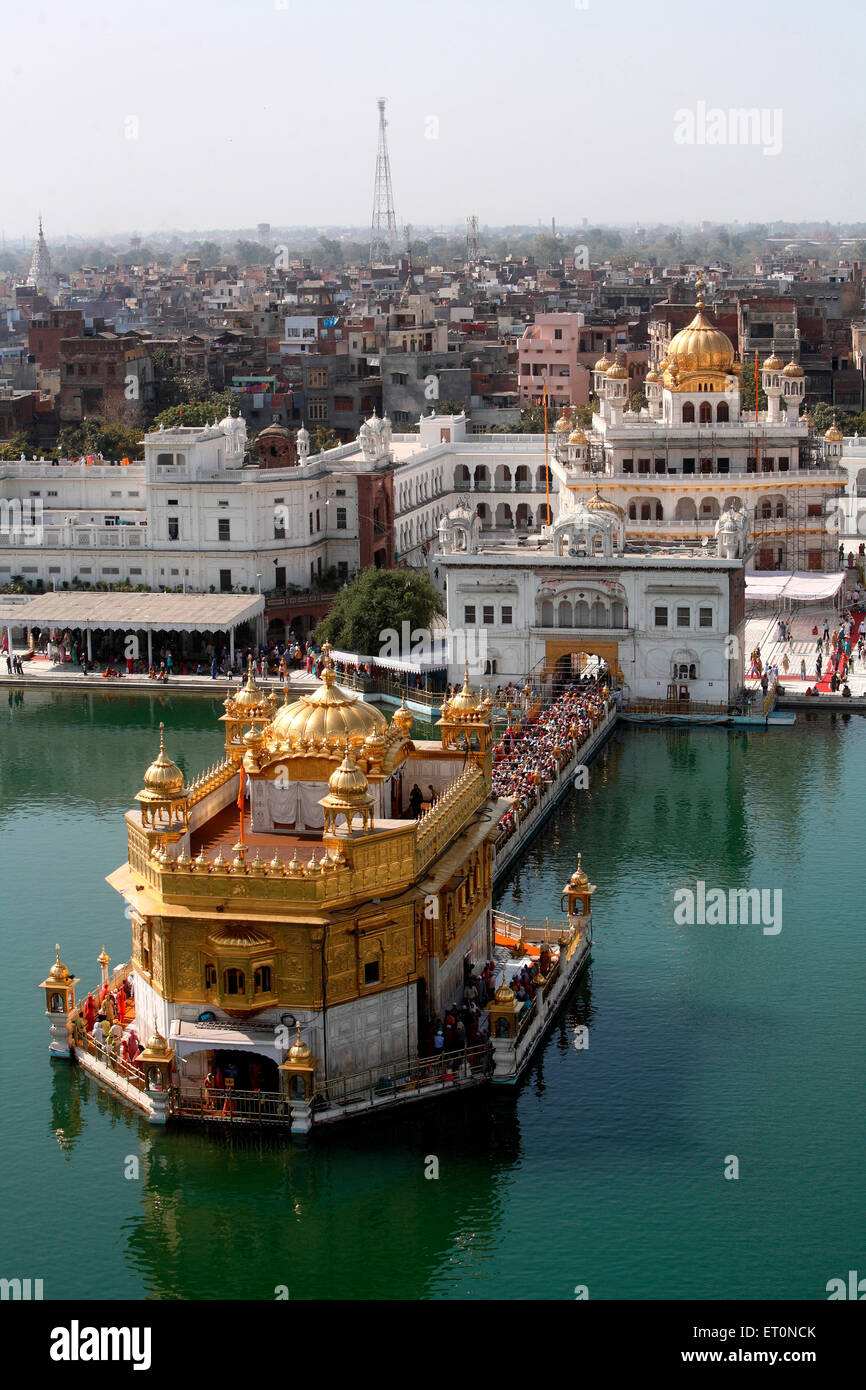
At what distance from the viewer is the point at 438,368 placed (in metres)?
107

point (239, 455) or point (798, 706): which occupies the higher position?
point (239, 455)

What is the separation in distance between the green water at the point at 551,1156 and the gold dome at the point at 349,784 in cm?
416

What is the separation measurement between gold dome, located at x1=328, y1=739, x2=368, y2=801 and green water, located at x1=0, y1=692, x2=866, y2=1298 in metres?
4.16

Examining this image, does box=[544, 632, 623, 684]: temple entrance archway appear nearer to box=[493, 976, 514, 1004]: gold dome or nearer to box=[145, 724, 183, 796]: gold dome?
box=[493, 976, 514, 1004]: gold dome

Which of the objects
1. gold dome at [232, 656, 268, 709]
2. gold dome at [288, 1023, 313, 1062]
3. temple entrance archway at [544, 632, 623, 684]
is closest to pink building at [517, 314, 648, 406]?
temple entrance archway at [544, 632, 623, 684]

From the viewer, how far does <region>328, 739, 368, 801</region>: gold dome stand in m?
28.0

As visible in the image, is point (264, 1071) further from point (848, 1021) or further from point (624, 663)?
point (624, 663)

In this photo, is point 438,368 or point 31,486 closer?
point 31,486

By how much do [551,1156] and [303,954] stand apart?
13.1 ft

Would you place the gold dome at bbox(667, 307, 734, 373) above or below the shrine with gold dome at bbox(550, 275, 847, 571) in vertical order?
above

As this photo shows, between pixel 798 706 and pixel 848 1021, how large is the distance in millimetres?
23537

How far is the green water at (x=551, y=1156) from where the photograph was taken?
25250 millimetres

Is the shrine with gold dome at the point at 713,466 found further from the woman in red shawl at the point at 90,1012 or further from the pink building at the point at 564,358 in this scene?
the woman in red shawl at the point at 90,1012
